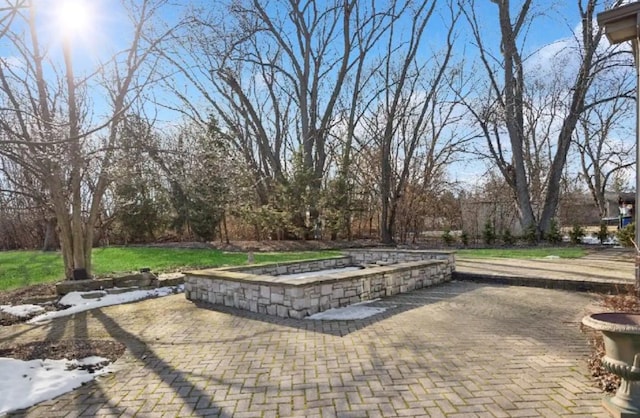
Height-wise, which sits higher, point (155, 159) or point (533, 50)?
point (533, 50)

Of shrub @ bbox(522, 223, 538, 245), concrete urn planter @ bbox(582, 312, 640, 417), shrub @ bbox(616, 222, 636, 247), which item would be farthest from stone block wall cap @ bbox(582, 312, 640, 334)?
shrub @ bbox(522, 223, 538, 245)

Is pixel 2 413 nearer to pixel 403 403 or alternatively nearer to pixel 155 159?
pixel 403 403

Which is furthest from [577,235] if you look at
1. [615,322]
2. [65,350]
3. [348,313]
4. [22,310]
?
Result: [22,310]

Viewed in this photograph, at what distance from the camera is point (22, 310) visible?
6.30m

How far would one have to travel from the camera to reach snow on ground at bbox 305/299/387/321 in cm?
534

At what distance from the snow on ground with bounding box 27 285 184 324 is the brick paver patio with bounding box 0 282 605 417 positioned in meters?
0.48

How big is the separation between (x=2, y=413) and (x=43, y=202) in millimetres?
5730

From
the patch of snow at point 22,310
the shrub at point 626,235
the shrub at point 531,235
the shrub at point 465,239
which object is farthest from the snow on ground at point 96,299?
the shrub at point 531,235

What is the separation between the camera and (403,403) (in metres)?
2.88

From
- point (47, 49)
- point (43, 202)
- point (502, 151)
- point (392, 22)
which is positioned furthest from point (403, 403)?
point (392, 22)

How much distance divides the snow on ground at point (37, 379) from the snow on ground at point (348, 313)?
2.56m

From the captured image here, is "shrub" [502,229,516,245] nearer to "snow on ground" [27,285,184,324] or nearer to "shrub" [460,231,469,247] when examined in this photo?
"shrub" [460,231,469,247]

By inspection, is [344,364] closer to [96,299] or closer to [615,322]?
[615,322]

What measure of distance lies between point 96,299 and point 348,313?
4415mm
